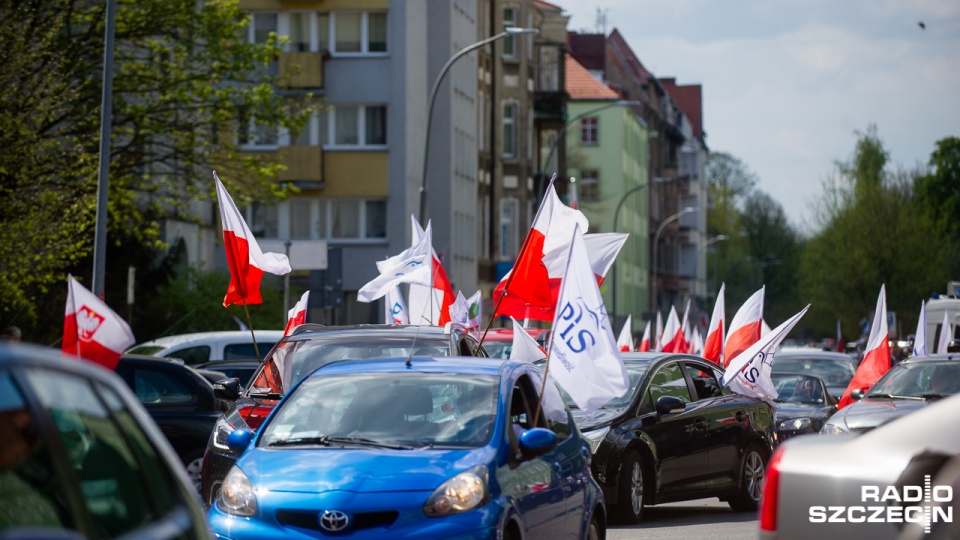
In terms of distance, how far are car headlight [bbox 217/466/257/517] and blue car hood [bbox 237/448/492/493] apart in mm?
43

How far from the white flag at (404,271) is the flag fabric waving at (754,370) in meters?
4.21

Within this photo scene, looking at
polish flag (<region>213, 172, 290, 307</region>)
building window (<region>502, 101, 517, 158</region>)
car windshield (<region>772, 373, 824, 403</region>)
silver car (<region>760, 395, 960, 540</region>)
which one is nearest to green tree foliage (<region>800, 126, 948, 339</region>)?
building window (<region>502, 101, 517, 158</region>)

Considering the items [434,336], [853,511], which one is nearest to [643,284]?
[434,336]

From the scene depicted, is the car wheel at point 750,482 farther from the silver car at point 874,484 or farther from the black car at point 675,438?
the silver car at point 874,484

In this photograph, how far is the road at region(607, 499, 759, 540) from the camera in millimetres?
13867

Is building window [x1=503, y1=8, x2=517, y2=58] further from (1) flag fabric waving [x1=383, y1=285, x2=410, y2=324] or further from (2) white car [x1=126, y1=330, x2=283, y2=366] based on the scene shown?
(1) flag fabric waving [x1=383, y1=285, x2=410, y2=324]

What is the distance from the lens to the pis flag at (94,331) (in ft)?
40.6

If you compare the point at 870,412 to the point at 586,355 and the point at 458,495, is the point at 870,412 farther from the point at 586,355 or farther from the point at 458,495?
the point at 458,495

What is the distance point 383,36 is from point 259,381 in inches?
1544

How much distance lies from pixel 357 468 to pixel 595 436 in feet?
20.1

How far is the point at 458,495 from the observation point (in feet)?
27.8

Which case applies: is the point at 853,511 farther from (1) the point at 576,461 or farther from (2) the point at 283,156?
(2) the point at 283,156

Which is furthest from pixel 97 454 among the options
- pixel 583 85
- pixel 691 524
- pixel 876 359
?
pixel 583 85

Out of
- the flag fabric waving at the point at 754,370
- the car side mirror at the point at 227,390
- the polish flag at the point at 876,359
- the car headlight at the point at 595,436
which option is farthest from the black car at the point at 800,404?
the car side mirror at the point at 227,390
